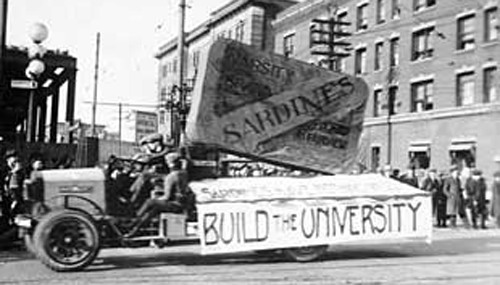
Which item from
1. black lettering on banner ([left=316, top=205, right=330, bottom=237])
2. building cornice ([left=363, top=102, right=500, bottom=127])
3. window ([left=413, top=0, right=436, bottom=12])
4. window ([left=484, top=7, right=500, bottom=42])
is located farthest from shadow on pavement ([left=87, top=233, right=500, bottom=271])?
window ([left=413, top=0, right=436, bottom=12])

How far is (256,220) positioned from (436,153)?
2641cm

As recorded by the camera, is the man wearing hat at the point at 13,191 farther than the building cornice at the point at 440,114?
No

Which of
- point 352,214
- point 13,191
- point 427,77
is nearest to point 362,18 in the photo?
point 427,77

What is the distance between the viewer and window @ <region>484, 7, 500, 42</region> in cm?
3360

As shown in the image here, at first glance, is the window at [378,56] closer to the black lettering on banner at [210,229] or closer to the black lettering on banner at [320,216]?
the black lettering on banner at [320,216]

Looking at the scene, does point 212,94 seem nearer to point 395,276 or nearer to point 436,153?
point 395,276

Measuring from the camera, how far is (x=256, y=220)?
11.7 m

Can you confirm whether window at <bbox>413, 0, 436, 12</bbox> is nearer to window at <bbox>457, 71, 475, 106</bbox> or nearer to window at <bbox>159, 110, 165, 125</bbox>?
window at <bbox>457, 71, 475, 106</bbox>

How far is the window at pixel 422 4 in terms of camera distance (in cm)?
3825

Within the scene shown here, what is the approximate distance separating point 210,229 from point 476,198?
38.6 ft

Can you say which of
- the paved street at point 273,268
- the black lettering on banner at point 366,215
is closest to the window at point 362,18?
the paved street at point 273,268

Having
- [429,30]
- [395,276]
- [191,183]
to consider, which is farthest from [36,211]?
[429,30]

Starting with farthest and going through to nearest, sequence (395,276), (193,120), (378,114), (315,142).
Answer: (378,114), (315,142), (193,120), (395,276)

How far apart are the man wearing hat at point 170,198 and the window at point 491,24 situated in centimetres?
2538
